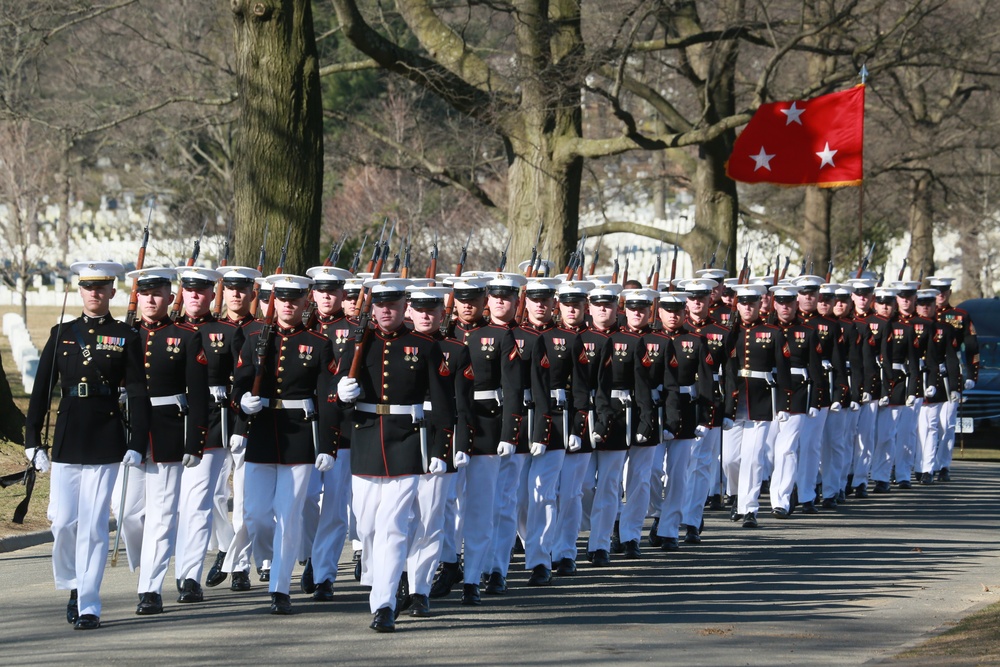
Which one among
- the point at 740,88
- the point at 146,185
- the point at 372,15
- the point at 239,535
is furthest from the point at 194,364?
the point at 146,185

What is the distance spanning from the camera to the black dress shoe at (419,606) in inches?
388

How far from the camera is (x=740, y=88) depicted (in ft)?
116

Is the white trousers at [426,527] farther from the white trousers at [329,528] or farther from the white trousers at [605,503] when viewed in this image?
the white trousers at [605,503]

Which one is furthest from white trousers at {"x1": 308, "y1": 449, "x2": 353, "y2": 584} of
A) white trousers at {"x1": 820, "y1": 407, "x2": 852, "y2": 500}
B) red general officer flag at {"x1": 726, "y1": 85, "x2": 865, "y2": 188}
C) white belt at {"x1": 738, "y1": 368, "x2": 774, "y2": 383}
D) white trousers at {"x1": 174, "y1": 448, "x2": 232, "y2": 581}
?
red general officer flag at {"x1": 726, "y1": 85, "x2": 865, "y2": 188}

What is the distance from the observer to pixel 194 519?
1028cm

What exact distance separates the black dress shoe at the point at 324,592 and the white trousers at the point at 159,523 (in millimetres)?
940

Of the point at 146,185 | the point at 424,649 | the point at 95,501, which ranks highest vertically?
the point at 146,185

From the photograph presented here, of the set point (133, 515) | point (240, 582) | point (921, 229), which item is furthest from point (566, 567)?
point (921, 229)

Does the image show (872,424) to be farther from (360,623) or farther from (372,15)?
(372,15)

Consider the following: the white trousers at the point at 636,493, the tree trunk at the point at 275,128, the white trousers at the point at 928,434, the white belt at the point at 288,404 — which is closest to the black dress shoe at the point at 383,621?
the white belt at the point at 288,404

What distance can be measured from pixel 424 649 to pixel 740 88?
91.2ft

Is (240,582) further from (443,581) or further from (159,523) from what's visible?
(443,581)

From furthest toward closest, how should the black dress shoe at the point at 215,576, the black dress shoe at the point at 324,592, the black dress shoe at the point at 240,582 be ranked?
1. the black dress shoe at the point at 215,576
2. the black dress shoe at the point at 240,582
3. the black dress shoe at the point at 324,592

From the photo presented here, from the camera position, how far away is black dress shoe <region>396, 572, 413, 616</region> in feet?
32.5
